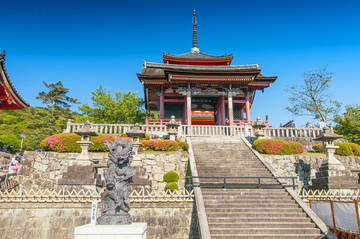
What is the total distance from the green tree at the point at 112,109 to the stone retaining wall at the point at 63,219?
19.4 m

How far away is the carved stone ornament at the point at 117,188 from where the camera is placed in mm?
4992

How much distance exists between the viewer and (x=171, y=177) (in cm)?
1188

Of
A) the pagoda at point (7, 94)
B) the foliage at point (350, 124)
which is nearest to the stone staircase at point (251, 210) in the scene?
the pagoda at point (7, 94)

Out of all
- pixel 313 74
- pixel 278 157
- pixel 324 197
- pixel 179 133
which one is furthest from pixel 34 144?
pixel 313 74

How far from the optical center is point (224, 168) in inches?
461

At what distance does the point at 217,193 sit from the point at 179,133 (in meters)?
8.12

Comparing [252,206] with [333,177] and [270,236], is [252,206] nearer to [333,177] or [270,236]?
[270,236]

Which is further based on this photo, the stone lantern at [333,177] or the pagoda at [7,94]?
the pagoda at [7,94]

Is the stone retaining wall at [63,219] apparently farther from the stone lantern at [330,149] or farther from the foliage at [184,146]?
the stone lantern at [330,149]

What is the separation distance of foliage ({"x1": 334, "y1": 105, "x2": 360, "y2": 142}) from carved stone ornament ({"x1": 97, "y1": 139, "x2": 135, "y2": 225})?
24705 mm

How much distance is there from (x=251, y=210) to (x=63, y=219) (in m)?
6.69

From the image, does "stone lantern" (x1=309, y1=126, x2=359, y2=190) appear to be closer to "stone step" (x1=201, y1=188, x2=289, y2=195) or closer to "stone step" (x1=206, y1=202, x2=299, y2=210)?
"stone step" (x1=201, y1=188, x2=289, y2=195)

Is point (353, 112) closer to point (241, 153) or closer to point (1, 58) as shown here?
point (241, 153)

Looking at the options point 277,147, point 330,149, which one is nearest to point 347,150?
point 330,149
